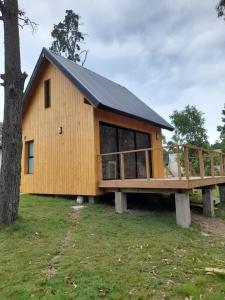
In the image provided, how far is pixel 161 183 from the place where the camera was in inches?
294

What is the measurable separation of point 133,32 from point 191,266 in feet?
37.7

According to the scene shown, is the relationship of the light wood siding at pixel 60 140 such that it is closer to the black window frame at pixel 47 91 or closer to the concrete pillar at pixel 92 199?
the black window frame at pixel 47 91

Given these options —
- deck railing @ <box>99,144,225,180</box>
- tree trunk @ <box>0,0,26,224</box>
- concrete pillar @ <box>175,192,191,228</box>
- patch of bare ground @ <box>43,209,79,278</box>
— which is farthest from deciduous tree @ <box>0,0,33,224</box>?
concrete pillar @ <box>175,192,191,228</box>

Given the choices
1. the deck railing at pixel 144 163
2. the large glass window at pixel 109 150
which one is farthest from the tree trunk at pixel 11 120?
the large glass window at pixel 109 150

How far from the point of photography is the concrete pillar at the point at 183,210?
705 centimetres

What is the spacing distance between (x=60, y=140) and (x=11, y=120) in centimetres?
387

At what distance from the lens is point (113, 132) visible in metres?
10.4

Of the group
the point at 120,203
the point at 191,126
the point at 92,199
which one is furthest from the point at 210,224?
the point at 191,126

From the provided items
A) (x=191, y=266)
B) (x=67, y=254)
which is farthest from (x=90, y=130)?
(x=191, y=266)

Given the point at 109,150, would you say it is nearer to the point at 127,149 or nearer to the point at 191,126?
the point at 127,149

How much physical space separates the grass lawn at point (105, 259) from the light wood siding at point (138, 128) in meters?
2.89

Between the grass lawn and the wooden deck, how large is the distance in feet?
3.00

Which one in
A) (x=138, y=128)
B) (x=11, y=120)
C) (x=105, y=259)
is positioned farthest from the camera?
(x=138, y=128)

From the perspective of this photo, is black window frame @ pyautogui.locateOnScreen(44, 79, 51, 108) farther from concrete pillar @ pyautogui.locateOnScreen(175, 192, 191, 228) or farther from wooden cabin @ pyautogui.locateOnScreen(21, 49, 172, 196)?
concrete pillar @ pyautogui.locateOnScreen(175, 192, 191, 228)
